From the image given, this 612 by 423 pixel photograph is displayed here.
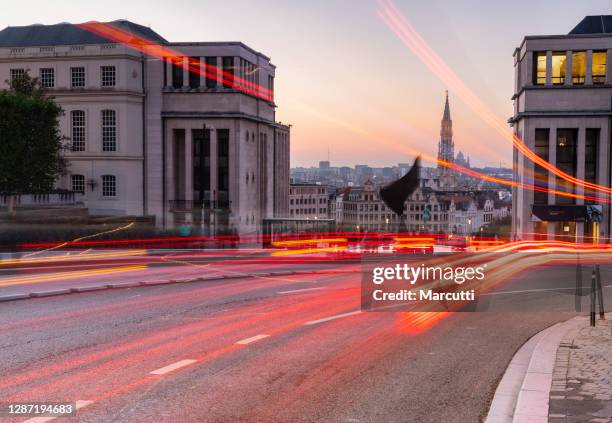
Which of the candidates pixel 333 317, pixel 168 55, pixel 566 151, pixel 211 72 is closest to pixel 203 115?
pixel 211 72

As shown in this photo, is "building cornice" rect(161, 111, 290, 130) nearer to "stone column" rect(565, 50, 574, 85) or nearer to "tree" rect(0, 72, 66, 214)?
"tree" rect(0, 72, 66, 214)

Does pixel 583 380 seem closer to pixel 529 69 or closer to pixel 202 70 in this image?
pixel 529 69

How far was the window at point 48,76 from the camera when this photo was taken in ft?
212

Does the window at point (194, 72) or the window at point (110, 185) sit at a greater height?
the window at point (194, 72)

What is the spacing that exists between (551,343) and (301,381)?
4.85 m

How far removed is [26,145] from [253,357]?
44.3 metres

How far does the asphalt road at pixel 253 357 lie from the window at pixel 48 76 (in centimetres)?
5072

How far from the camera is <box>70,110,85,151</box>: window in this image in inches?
2537

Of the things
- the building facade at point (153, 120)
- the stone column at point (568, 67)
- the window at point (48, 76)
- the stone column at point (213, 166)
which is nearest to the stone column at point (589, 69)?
the stone column at point (568, 67)

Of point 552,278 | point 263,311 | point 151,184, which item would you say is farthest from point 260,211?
point 263,311

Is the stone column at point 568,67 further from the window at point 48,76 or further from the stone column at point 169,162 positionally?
the window at point 48,76

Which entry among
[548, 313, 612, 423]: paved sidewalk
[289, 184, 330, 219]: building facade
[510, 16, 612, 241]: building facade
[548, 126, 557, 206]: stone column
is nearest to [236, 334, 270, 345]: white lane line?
[548, 313, 612, 423]: paved sidewalk

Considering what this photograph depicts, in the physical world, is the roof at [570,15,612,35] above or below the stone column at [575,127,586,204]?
above

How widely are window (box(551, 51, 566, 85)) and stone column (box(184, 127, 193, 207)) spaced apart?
34275mm
